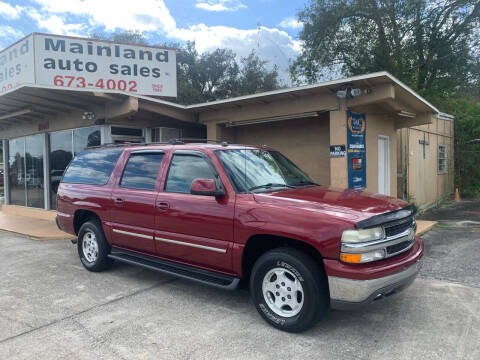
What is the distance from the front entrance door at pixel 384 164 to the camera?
10.2 m

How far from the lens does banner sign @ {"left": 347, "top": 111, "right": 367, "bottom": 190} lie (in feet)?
27.3

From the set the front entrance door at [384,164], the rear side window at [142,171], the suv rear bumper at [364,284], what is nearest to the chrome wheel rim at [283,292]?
the suv rear bumper at [364,284]

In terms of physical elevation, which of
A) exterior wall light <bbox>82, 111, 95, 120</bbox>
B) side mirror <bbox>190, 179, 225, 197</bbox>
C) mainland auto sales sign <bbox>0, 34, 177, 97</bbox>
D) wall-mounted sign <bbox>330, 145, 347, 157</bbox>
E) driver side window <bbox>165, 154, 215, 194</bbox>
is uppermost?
mainland auto sales sign <bbox>0, 34, 177, 97</bbox>

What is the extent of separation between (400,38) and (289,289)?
62.3 feet

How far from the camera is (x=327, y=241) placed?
3.49 m

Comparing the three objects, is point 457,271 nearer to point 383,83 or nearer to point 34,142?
point 383,83

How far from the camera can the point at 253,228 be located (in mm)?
3932

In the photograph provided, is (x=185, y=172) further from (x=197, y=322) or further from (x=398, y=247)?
(x=398, y=247)

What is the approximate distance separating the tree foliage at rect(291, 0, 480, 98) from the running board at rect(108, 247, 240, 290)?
57.8ft

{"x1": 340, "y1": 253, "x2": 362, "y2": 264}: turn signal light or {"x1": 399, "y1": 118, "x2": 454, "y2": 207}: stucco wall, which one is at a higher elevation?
{"x1": 399, "y1": 118, "x2": 454, "y2": 207}: stucco wall

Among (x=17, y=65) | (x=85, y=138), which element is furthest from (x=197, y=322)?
(x=17, y=65)

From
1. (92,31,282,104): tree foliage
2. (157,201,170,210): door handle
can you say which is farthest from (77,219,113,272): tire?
(92,31,282,104): tree foliage

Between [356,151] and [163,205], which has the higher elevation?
[356,151]

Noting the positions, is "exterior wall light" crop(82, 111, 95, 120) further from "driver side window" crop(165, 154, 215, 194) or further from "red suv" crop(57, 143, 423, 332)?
"driver side window" crop(165, 154, 215, 194)
